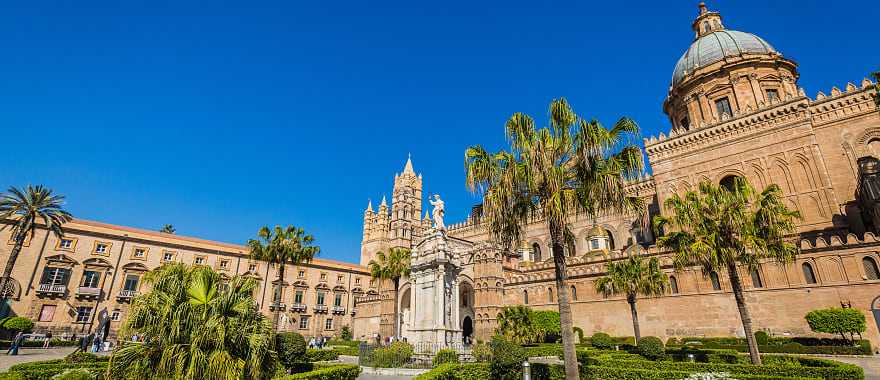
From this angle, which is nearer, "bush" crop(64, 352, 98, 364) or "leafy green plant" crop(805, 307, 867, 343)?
"bush" crop(64, 352, 98, 364)

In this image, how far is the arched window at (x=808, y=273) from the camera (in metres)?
26.9

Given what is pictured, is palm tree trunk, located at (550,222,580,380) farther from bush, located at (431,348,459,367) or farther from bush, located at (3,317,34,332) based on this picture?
bush, located at (3,317,34,332)

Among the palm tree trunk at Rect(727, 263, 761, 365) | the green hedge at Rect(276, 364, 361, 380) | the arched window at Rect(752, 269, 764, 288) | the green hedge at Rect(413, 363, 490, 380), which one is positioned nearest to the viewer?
the green hedge at Rect(276, 364, 361, 380)

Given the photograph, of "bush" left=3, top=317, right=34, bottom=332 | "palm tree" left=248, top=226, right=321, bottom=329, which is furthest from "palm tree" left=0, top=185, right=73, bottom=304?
"palm tree" left=248, top=226, right=321, bottom=329

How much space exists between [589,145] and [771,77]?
4358 centimetres

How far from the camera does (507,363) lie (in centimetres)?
1349

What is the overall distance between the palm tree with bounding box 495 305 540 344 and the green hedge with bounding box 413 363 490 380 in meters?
15.4

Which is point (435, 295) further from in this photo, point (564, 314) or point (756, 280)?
point (756, 280)

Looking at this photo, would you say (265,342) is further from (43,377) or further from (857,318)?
(857,318)

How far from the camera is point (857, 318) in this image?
23109 millimetres

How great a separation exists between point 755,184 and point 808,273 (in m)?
9.69

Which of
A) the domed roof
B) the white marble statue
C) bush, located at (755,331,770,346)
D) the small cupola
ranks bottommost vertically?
bush, located at (755,331,770,346)

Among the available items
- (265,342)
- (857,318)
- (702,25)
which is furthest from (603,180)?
(702,25)

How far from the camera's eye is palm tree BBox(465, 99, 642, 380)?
10914mm
